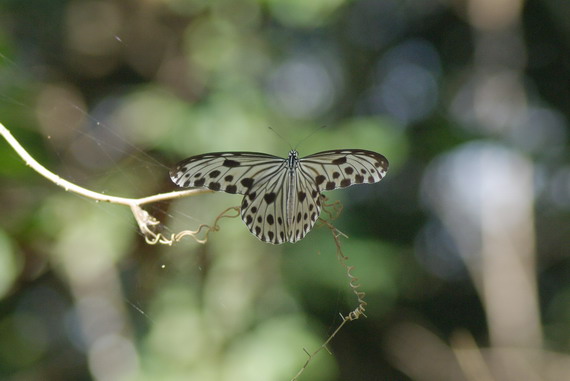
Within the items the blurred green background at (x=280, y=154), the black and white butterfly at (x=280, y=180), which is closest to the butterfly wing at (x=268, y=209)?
the black and white butterfly at (x=280, y=180)

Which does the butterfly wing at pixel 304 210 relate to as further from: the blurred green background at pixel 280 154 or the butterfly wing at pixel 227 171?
the blurred green background at pixel 280 154

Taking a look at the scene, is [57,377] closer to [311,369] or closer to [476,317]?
[311,369]

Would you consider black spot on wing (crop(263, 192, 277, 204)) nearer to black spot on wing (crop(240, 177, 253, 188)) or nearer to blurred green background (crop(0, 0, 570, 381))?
black spot on wing (crop(240, 177, 253, 188))

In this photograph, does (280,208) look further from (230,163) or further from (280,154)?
(280,154)

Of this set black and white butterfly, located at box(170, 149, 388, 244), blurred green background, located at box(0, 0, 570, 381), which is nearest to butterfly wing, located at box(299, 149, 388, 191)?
black and white butterfly, located at box(170, 149, 388, 244)

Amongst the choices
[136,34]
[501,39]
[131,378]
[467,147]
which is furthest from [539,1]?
[131,378]

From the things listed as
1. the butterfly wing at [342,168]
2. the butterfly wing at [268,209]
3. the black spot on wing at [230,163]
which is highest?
the butterfly wing at [342,168]

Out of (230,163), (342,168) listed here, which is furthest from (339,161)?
(230,163)
